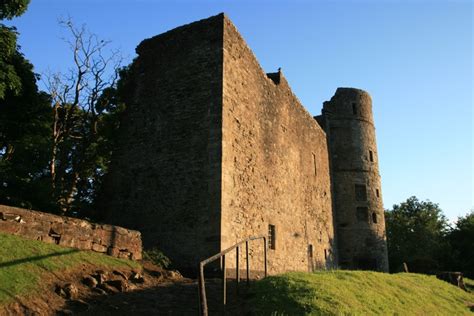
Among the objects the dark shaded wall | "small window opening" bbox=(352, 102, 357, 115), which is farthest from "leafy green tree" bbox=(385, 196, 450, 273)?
the dark shaded wall

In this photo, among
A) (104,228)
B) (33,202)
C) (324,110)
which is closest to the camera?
(104,228)

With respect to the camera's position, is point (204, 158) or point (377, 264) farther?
point (377, 264)

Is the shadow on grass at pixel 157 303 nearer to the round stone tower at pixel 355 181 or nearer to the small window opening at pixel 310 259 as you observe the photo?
the small window opening at pixel 310 259

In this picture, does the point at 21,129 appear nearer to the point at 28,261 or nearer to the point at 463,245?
the point at 28,261

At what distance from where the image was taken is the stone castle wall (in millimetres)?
13922

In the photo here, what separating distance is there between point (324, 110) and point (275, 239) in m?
14.7

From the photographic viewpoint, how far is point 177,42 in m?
15.8

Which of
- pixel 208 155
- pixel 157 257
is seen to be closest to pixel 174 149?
pixel 208 155

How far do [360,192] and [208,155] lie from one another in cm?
1671

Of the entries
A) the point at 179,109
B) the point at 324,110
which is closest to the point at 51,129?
the point at 179,109

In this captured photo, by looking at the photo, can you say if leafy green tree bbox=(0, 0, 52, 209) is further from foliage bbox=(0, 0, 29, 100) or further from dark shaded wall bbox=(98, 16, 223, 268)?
dark shaded wall bbox=(98, 16, 223, 268)

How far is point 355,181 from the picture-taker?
27484 millimetres

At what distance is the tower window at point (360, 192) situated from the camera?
27438mm

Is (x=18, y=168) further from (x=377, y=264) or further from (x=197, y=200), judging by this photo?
(x=377, y=264)
